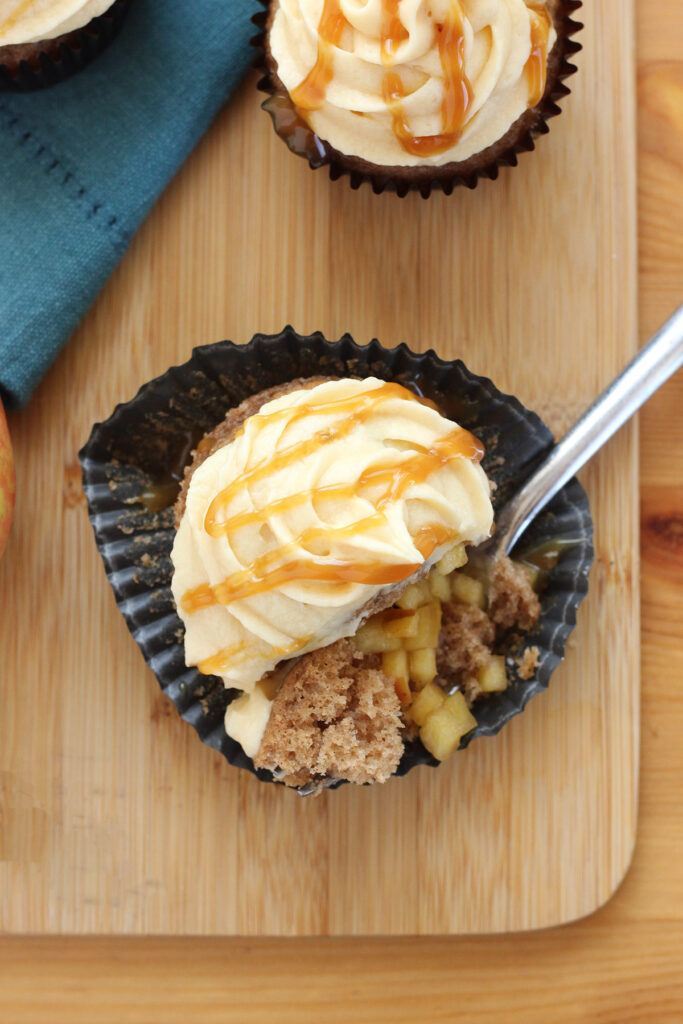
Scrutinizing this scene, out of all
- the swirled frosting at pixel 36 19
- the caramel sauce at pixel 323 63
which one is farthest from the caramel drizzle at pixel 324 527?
the swirled frosting at pixel 36 19

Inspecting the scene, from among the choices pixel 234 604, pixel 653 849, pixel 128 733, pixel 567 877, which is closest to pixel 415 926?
pixel 567 877

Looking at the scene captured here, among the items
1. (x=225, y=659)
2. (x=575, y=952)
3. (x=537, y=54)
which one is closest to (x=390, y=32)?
(x=537, y=54)

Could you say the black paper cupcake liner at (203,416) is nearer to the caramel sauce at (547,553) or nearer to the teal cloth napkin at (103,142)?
the caramel sauce at (547,553)

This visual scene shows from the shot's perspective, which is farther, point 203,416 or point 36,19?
point 203,416

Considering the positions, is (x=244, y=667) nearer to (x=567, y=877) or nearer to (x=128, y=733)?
(x=128, y=733)

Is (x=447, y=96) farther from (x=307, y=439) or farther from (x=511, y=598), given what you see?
(x=511, y=598)

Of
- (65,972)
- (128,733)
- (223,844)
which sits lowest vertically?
(65,972)
